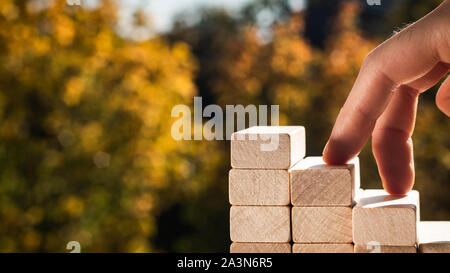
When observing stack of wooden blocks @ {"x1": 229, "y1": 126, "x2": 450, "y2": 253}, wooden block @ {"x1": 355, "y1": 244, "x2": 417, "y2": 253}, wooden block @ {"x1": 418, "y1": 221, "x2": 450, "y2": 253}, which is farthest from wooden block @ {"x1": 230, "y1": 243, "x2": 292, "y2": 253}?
wooden block @ {"x1": 418, "y1": 221, "x2": 450, "y2": 253}

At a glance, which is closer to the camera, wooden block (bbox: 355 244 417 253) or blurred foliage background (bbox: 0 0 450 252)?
wooden block (bbox: 355 244 417 253)

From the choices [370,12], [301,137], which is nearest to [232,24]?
[370,12]

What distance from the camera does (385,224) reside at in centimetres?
125

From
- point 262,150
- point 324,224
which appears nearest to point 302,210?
point 324,224

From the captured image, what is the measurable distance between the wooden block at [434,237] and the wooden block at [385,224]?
55 millimetres

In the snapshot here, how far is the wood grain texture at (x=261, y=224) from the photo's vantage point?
130 cm

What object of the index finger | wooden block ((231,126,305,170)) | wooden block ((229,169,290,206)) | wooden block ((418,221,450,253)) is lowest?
wooden block ((418,221,450,253))

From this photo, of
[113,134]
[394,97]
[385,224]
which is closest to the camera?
[385,224]

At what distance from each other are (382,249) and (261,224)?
0.88ft

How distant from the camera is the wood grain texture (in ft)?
4.28

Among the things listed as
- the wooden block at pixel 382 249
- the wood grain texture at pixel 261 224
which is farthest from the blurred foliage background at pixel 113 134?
the wooden block at pixel 382 249

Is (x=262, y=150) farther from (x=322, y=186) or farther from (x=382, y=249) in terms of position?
(x=382, y=249)

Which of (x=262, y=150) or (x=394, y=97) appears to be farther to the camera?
(x=394, y=97)

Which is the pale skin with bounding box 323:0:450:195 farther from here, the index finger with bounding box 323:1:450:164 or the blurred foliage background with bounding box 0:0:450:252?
the blurred foliage background with bounding box 0:0:450:252
